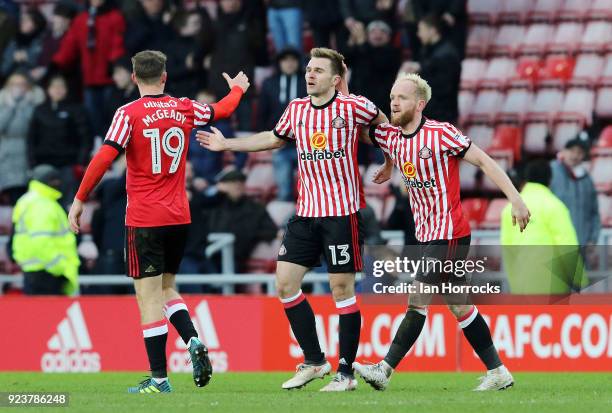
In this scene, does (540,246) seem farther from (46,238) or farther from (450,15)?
(46,238)

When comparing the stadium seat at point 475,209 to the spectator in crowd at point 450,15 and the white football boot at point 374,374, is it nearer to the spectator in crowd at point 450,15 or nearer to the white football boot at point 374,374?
the spectator in crowd at point 450,15

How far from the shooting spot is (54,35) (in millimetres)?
18984

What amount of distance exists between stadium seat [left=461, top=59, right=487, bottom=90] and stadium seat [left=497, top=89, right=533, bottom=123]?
18.2 inches

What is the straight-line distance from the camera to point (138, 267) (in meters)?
9.41

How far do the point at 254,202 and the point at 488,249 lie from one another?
271cm

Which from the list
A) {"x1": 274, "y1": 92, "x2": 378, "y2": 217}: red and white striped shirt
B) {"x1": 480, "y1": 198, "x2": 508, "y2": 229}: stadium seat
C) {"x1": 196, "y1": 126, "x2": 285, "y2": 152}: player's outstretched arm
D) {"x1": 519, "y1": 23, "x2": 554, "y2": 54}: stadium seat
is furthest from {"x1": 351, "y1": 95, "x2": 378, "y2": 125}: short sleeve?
{"x1": 519, "y1": 23, "x2": 554, "y2": 54}: stadium seat

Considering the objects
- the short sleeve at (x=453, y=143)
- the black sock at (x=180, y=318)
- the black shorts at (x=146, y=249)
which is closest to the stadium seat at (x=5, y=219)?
the black sock at (x=180, y=318)

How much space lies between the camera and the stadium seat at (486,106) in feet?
57.8

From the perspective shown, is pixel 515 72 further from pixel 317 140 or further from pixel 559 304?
pixel 317 140

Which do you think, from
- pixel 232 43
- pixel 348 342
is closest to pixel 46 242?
pixel 232 43

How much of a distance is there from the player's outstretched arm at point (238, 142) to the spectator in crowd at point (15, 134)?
26.4ft

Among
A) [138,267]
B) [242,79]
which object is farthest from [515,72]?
[138,267]

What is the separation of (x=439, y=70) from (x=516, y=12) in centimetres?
344

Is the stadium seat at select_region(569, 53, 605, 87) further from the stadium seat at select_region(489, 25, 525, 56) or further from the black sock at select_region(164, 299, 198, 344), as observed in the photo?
the black sock at select_region(164, 299, 198, 344)
